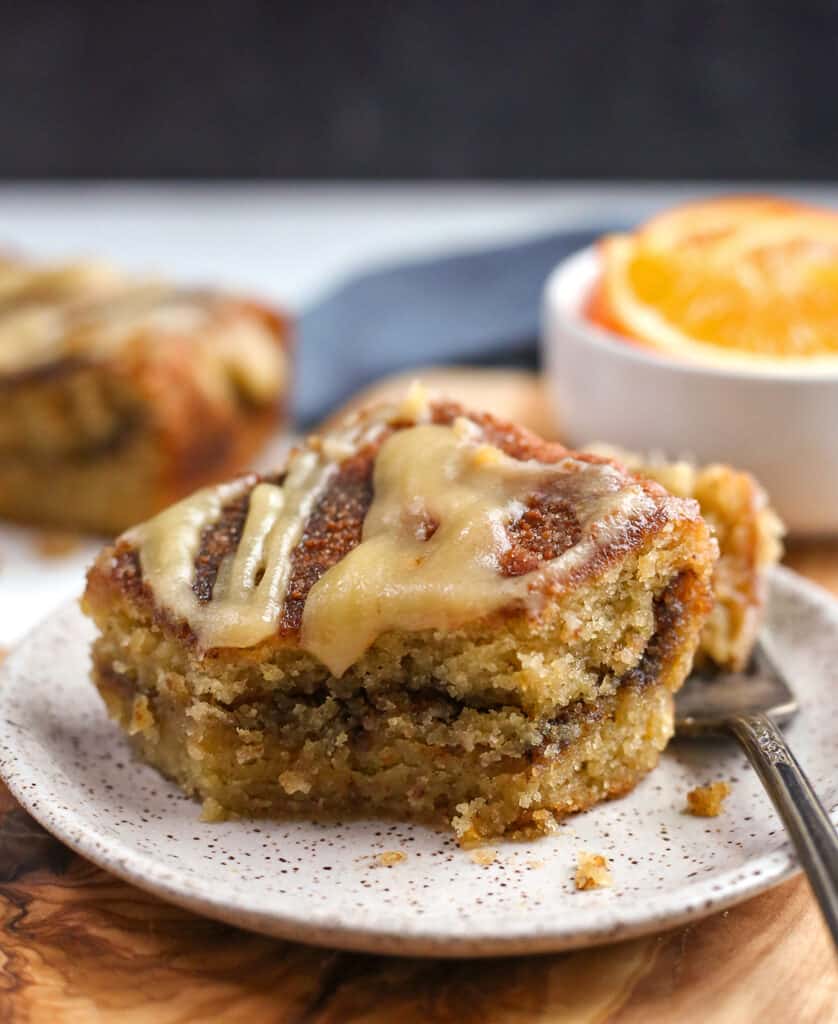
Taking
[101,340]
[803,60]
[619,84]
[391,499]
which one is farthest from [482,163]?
[391,499]

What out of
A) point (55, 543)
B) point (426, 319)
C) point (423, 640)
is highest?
point (423, 640)

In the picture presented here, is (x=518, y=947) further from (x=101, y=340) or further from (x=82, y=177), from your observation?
(x=82, y=177)

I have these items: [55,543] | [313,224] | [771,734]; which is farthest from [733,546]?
[313,224]

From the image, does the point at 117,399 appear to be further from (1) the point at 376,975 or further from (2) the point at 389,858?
(1) the point at 376,975

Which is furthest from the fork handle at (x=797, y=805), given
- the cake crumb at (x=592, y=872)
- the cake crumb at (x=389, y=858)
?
the cake crumb at (x=389, y=858)

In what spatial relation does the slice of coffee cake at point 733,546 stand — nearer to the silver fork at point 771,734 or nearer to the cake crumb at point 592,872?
the silver fork at point 771,734

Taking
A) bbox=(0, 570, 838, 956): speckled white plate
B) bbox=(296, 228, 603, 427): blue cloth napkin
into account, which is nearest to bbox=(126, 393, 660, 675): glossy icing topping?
bbox=(0, 570, 838, 956): speckled white plate
